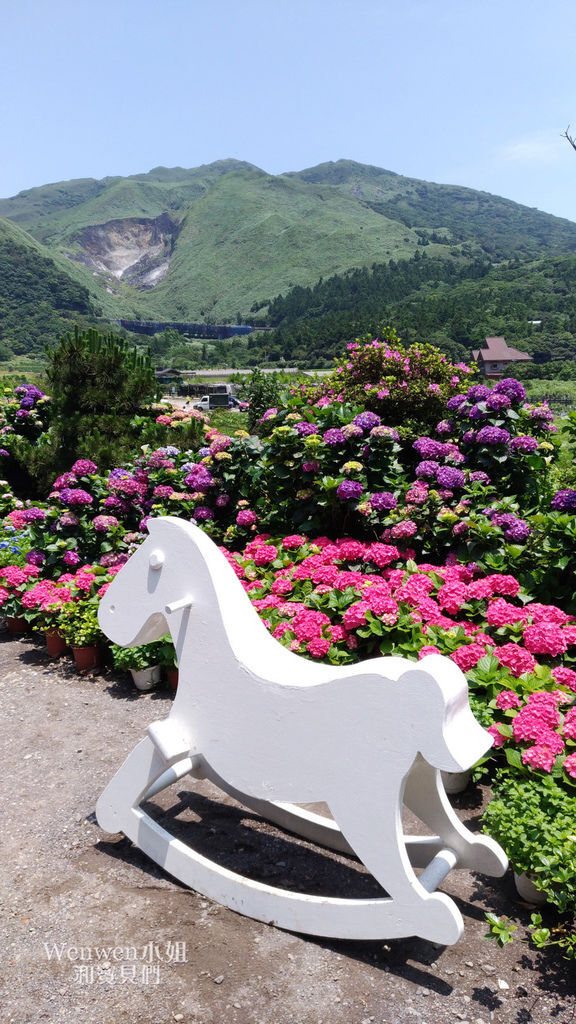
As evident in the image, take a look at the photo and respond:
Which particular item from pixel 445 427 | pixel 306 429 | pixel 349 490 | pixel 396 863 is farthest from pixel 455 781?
pixel 445 427

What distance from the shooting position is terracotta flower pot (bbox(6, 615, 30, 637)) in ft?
17.8

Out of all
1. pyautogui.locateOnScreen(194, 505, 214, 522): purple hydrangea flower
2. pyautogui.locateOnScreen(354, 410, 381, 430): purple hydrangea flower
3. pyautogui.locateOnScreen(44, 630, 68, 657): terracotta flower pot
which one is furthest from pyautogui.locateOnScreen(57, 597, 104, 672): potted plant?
pyautogui.locateOnScreen(354, 410, 381, 430): purple hydrangea flower

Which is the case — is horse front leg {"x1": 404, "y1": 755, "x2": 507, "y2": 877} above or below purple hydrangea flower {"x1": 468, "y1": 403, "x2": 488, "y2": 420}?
below

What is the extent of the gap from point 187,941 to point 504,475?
388 centimetres

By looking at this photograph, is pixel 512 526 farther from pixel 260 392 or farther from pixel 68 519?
pixel 260 392

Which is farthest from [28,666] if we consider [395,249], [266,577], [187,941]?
[395,249]

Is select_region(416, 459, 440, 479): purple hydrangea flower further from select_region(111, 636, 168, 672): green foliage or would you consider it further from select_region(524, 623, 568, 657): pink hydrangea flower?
select_region(111, 636, 168, 672): green foliage

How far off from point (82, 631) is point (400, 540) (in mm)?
2342

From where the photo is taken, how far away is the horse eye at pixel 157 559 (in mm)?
2617

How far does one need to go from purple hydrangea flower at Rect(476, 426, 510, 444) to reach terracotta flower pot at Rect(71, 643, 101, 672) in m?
3.24

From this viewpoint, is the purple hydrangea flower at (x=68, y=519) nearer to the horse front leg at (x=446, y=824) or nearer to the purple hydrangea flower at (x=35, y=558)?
the purple hydrangea flower at (x=35, y=558)

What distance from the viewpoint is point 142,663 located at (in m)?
4.22

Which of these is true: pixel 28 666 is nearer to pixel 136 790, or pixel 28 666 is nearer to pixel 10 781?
pixel 10 781

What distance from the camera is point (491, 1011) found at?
203cm
